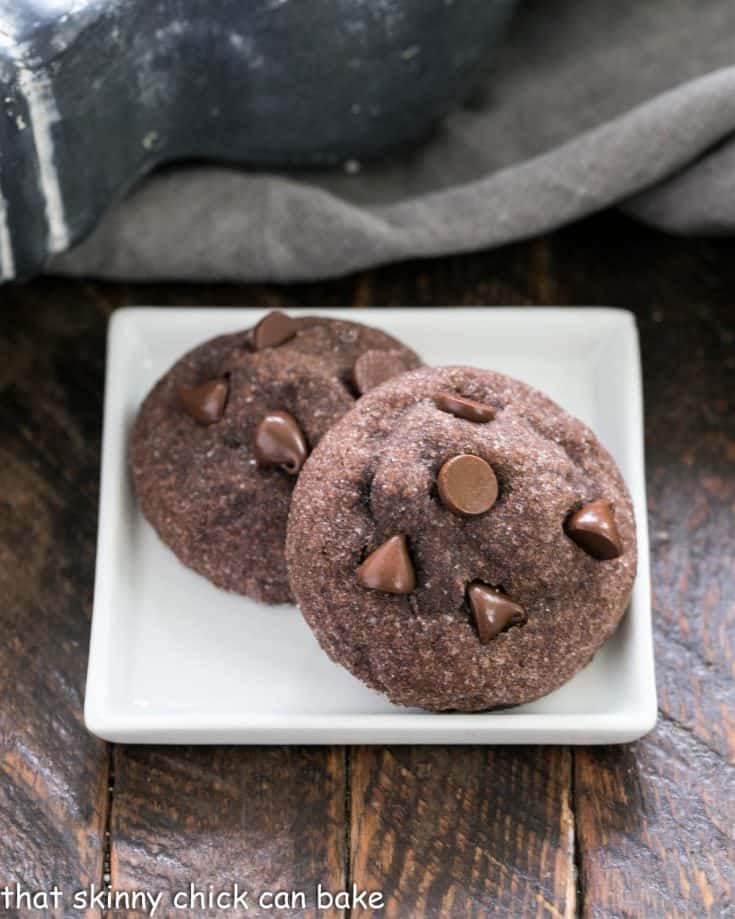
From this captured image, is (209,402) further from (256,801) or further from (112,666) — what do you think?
(256,801)

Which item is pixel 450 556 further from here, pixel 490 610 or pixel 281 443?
pixel 281 443

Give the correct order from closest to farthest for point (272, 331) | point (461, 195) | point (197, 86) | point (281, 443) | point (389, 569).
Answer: point (389, 569) → point (281, 443) → point (272, 331) → point (197, 86) → point (461, 195)

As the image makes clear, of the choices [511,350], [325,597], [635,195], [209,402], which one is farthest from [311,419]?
[635,195]

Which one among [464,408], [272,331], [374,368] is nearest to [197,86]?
[272,331]

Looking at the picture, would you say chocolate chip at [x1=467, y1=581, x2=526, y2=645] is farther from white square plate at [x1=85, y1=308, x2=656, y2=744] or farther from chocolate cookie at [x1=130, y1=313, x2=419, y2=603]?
chocolate cookie at [x1=130, y1=313, x2=419, y2=603]

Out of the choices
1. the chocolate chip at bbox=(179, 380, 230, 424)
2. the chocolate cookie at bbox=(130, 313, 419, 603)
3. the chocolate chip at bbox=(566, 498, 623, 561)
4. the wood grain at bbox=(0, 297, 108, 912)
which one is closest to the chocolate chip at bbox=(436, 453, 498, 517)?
the chocolate chip at bbox=(566, 498, 623, 561)

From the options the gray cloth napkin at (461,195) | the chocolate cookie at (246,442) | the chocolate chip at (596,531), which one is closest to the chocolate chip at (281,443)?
the chocolate cookie at (246,442)

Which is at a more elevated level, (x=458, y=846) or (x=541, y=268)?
(x=541, y=268)

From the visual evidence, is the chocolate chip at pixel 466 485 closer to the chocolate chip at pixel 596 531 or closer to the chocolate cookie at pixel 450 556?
the chocolate cookie at pixel 450 556
